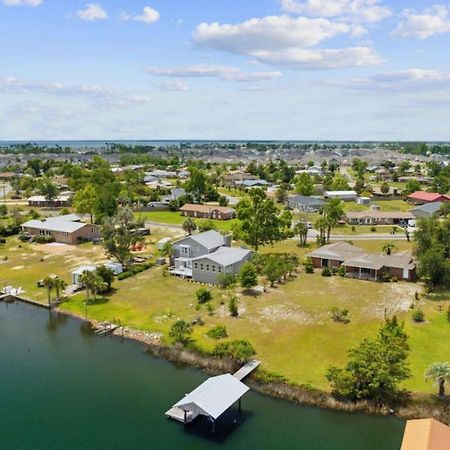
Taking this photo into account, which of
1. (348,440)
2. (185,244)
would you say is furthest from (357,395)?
(185,244)

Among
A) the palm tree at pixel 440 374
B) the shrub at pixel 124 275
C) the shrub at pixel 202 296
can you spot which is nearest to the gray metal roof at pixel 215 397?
the palm tree at pixel 440 374

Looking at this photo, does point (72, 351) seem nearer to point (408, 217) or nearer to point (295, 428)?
point (295, 428)

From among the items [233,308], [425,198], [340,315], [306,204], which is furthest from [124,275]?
[425,198]

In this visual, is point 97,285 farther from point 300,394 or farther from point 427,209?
point 427,209

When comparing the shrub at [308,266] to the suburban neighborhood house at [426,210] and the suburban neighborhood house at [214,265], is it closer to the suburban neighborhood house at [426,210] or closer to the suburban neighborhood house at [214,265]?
the suburban neighborhood house at [214,265]

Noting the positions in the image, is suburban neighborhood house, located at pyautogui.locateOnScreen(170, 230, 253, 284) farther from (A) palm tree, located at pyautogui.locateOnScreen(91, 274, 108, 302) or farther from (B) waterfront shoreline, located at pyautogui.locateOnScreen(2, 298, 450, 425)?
(B) waterfront shoreline, located at pyautogui.locateOnScreen(2, 298, 450, 425)

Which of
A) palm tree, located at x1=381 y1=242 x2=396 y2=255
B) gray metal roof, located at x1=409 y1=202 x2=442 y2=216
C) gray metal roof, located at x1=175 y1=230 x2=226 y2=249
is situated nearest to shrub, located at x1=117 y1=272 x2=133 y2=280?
gray metal roof, located at x1=175 y1=230 x2=226 y2=249
